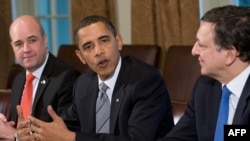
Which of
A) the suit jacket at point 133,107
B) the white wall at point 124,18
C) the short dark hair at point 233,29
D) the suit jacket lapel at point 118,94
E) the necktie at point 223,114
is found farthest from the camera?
the white wall at point 124,18

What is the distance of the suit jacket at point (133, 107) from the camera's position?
238cm

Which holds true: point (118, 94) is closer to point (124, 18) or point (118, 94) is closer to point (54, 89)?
point (54, 89)

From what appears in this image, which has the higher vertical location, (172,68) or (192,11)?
(192,11)

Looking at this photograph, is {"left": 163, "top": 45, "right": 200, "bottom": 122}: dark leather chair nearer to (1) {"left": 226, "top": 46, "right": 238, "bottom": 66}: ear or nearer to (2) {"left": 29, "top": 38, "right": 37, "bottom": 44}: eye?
(2) {"left": 29, "top": 38, "right": 37, "bottom": 44}: eye

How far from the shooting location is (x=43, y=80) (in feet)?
9.80

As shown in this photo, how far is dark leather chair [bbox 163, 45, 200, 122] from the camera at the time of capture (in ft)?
11.6

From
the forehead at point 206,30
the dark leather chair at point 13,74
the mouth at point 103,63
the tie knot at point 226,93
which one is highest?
the forehead at point 206,30

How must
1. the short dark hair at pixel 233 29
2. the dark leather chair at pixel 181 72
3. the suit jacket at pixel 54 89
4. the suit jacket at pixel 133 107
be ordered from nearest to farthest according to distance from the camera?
the short dark hair at pixel 233 29 < the suit jacket at pixel 133 107 < the suit jacket at pixel 54 89 < the dark leather chair at pixel 181 72

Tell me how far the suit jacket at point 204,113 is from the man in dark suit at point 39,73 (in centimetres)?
79

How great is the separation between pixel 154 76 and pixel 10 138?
2.52ft

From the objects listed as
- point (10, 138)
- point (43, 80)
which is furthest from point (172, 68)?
point (10, 138)

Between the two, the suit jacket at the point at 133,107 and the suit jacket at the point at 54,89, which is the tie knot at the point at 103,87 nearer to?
the suit jacket at the point at 133,107

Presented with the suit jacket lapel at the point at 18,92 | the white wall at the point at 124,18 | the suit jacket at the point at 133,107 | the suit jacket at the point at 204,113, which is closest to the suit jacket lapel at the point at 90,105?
the suit jacket at the point at 133,107

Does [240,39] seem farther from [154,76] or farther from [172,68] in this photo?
[172,68]
